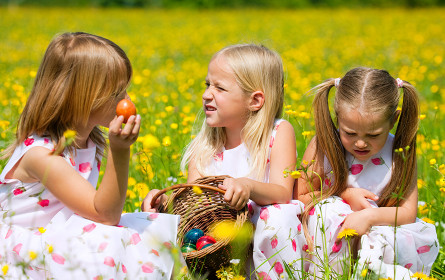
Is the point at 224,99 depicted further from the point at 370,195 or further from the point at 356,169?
the point at 370,195

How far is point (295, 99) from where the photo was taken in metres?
4.75

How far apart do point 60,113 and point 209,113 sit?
2.46ft

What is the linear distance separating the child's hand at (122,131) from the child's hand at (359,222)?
1.01m

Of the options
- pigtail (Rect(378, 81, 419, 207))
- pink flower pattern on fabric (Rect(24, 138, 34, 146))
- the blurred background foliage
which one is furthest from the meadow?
the blurred background foliage

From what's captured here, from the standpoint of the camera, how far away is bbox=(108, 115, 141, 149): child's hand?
6.23 ft

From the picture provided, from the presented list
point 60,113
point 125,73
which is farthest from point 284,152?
point 60,113

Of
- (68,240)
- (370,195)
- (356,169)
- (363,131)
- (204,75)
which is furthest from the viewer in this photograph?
(204,75)

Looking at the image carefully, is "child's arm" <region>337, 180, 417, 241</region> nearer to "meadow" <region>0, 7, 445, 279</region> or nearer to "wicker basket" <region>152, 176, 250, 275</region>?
"meadow" <region>0, 7, 445, 279</region>

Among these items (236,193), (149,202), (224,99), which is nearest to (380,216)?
(236,193)

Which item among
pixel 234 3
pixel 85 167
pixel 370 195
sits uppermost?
pixel 85 167

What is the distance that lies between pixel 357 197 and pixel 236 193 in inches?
23.3

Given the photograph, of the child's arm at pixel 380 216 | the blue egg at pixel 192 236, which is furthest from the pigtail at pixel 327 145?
the blue egg at pixel 192 236

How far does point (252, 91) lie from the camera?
2816 mm

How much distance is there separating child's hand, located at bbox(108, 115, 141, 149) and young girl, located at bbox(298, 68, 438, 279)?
76 cm
